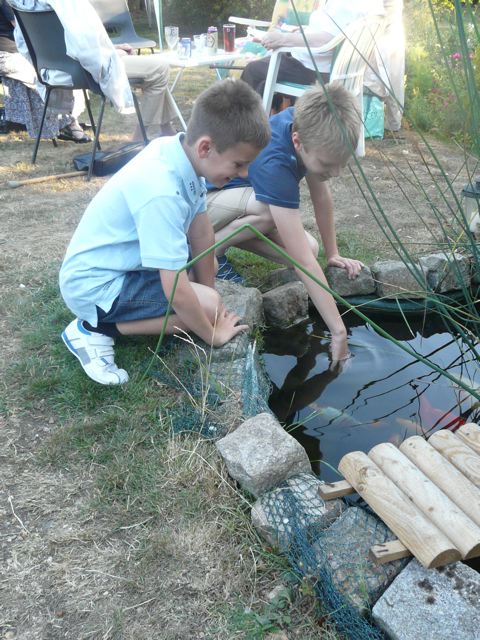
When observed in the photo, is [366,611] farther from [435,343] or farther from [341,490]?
[435,343]

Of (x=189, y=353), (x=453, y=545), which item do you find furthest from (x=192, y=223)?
(x=453, y=545)

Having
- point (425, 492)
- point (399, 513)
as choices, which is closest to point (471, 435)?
point (425, 492)

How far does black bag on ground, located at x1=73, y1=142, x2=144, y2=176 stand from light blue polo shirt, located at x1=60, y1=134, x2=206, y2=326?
8.19 feet

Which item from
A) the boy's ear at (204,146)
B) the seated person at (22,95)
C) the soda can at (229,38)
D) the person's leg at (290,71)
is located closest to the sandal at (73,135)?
the seated person at (22,95)

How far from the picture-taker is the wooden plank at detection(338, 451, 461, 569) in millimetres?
1410

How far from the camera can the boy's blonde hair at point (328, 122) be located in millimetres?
2240

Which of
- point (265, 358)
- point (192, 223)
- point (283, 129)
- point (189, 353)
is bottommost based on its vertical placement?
point (265, 358)

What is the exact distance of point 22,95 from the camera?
5.36 m

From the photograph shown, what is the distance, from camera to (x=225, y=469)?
182 cm

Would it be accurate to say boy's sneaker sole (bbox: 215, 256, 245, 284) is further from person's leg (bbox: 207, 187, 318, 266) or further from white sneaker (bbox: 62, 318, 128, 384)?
white sneaker (bbox: 62, 318, 128, 384)

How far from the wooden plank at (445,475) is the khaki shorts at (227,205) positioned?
1531 millimetres

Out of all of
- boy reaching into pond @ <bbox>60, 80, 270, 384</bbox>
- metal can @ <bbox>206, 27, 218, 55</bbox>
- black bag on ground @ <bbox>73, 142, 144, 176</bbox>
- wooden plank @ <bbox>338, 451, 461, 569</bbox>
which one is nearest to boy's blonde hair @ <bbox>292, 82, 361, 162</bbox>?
boy reaching into pond @ <bbox>60, 80, 270, 384</bbox>

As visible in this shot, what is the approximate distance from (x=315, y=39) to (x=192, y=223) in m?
3.06

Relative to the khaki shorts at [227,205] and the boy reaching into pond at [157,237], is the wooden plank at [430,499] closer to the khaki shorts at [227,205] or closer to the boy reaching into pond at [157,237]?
the boy reaching into pond at [157,237]
